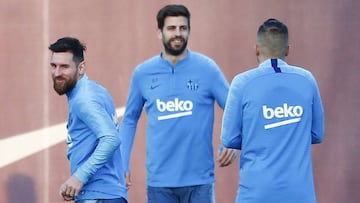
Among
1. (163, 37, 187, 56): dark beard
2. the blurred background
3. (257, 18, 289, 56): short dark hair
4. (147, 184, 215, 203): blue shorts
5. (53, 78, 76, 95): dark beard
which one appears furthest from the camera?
the blurred background

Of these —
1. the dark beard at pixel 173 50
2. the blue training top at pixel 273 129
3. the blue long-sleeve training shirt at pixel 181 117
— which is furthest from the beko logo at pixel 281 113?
the dark beard at pixel 173 50

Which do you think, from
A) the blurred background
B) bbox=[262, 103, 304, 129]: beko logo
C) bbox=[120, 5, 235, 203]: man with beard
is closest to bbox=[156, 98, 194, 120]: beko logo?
bbox=[120, 5, 235, 203]: man with beard

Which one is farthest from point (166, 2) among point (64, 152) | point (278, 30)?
point (278, 30)

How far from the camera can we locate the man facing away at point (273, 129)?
197 inches

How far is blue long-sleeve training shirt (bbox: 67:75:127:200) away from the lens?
5121 mm

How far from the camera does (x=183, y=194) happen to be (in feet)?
19.8

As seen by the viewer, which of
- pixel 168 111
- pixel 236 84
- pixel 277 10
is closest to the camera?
pixel 236 84

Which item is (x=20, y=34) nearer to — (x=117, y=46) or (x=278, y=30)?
(x=117, y=46)

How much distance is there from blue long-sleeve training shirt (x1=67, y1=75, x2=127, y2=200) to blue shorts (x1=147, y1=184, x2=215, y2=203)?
66 centimetres

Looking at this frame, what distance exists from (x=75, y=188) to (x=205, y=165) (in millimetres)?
1198

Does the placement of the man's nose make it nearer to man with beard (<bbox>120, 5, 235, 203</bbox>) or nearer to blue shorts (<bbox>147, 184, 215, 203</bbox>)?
man with beard (<bbox>120, 5, 235, 203</bbox>)

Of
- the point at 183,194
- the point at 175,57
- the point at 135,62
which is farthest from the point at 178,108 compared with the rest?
the point at 135,62

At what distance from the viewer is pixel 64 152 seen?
752 centimetres

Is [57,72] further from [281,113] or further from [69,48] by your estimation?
[281,113]
